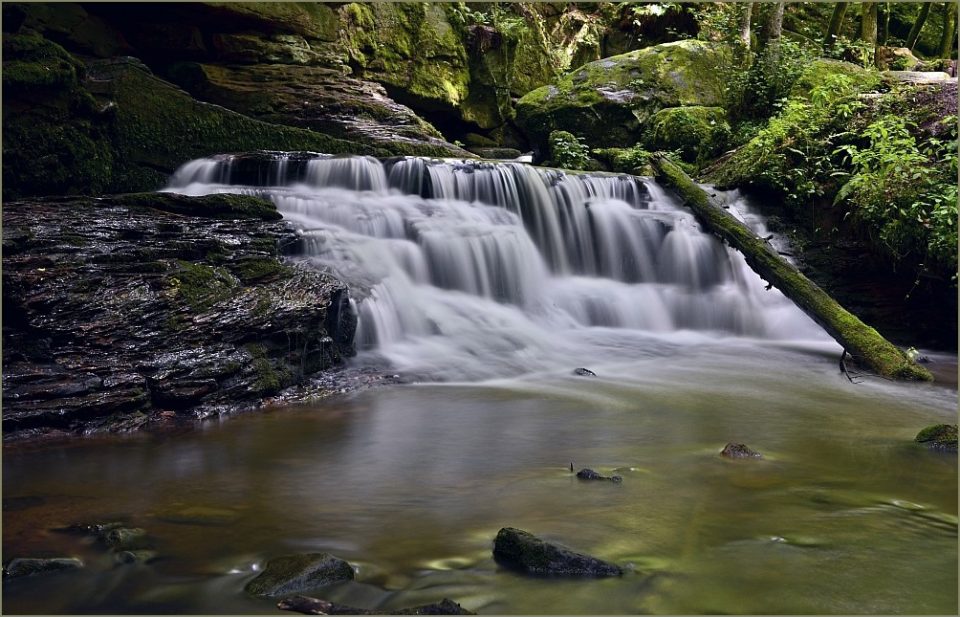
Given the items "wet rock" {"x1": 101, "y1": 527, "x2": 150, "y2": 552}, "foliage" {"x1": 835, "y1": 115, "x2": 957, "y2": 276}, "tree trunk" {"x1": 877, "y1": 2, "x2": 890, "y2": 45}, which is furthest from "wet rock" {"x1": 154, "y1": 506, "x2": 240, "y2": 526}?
"tree trunk" {"x1": 877, "y1": 2, "x2": 890, "y2": 45}

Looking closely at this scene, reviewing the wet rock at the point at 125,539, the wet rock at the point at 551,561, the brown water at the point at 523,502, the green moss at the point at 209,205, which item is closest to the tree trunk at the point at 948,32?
the brown water at the point at 523,502

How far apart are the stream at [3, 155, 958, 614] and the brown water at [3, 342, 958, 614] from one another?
0.02 m

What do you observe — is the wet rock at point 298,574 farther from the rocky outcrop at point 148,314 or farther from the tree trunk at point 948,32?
the tree trunk at point 948,32

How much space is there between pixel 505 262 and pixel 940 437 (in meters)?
5.55

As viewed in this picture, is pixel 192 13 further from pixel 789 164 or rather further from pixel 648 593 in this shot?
pixel 648 593

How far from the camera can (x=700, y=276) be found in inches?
385

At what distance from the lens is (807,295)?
25.0ft

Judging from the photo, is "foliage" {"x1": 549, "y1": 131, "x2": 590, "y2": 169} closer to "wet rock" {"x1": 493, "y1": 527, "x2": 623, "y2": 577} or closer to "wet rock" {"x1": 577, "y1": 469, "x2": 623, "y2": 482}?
"wet rock" {"x1": 577, "y1": 469, "x2": 623, "y2": 482}

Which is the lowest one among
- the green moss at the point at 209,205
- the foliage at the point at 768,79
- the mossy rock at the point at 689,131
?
the green moss at the point at 209,205

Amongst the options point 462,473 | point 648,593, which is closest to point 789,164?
point 462,473

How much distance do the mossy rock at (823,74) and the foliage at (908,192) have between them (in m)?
3.37

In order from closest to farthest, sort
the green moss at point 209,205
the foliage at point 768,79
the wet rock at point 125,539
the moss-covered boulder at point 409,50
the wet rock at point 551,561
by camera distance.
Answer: the wet rock at point 551,561, the wet rock at point 125,539, the green moss at point 209,205, the foliage at point 768,79, the moss-covered boulder at point 409,50

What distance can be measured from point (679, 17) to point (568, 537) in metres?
21.2

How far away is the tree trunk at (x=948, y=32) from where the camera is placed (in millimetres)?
20141
